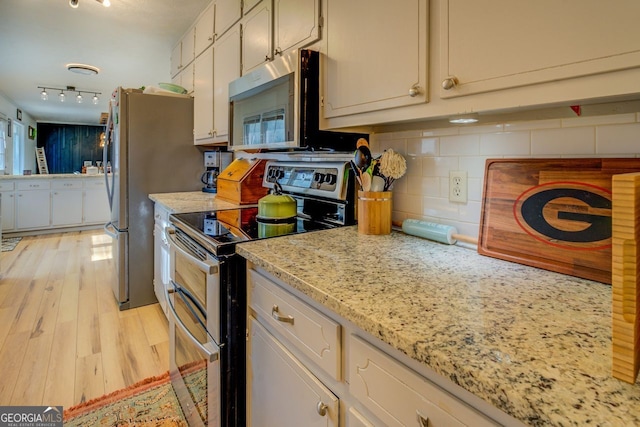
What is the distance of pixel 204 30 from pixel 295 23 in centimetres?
144

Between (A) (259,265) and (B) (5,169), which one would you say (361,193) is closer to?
(A) (259,265)

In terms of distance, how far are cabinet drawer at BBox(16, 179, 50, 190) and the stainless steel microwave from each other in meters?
5.39

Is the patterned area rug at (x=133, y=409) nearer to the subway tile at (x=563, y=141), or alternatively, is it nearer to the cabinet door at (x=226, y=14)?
the subway tile at (x=563, y=141)

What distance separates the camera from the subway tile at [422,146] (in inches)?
51.5

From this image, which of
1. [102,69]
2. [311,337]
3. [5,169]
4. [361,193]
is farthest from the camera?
[5,169]

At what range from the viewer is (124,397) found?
172 cm

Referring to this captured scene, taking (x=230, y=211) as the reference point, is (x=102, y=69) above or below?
above

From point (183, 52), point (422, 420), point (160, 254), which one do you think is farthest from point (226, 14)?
point (422, 420)

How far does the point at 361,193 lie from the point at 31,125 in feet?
34.0

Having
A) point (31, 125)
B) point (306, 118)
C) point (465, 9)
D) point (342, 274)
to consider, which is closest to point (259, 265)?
point (342, 274)

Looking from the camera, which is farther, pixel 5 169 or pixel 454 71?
pixel 5 169

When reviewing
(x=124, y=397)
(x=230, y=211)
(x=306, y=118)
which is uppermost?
(x=306, y=118)

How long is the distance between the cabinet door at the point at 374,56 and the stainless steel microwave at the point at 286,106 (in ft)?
0.23

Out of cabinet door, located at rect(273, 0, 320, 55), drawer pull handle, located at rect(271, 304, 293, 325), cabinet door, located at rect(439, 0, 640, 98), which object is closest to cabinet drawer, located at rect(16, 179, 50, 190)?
cabinet door, located at rect(273, 0, 320, 55)
